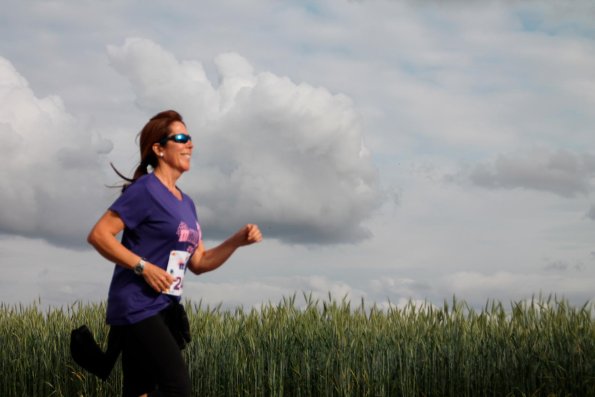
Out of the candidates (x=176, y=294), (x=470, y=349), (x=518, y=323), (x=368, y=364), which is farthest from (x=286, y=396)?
(x=176, y=294)

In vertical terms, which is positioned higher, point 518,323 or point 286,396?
point 518,323

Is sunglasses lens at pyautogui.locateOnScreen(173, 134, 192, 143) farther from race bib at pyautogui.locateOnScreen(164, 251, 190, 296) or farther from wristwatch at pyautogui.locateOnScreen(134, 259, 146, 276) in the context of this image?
wristwatch at pyautogui.locateOnScreen(134, 259, 146, 276)

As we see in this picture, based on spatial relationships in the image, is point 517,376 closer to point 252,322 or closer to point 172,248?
point 252,322

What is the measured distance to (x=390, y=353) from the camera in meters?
6.44

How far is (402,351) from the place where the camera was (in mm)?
6555

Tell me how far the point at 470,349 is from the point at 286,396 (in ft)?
5.12

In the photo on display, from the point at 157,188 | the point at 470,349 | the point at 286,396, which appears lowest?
the point at 286,396

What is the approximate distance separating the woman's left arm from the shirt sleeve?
0.53 metres

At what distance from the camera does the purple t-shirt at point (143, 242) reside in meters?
4.16

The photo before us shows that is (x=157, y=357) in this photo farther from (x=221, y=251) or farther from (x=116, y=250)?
(x=221, y=251)

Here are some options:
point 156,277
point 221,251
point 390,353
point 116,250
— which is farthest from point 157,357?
point 390,353

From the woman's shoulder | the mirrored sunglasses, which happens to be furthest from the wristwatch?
the mirrored sunglasses

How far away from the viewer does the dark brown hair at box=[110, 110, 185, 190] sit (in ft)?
14.5

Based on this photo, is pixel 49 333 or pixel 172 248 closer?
pixel 172 248
